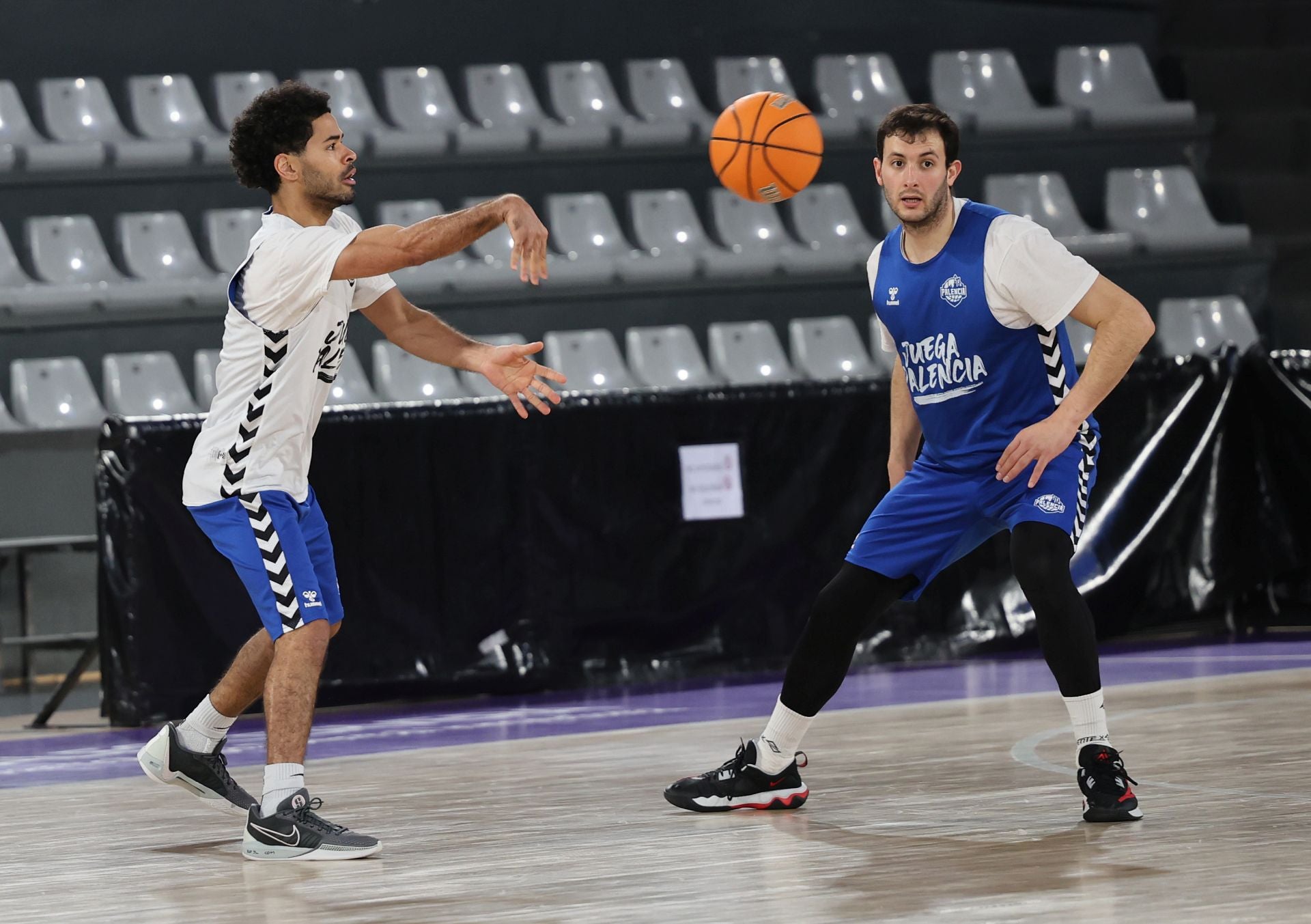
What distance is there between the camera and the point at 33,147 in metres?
11.8

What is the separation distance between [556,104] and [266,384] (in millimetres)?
9120

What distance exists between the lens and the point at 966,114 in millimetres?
13406

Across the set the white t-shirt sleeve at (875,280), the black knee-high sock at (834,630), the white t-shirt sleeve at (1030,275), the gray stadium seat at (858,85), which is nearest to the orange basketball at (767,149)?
the white t-shirt sleeve at (875,280)

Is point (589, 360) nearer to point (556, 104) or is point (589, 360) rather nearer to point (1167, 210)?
point (556, 104)

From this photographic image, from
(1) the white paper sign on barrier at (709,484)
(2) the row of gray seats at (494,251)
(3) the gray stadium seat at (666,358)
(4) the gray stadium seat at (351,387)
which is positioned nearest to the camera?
(1) the white paper sign on barrier at (709,484)

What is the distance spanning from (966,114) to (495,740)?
26.5 ft

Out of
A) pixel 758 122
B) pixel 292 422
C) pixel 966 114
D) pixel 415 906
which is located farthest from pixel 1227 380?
pixel 415 906

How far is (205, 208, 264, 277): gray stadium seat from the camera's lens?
12008 millimetres

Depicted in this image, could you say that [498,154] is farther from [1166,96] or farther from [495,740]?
[495,740]

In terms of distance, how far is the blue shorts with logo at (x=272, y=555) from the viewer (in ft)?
14.6

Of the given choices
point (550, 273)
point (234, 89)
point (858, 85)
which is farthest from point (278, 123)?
point (858, 85)

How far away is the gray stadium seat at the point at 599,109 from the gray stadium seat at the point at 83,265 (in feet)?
10.9

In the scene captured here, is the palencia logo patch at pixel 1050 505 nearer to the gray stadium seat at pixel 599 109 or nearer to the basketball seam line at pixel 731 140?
the basketball seam line at pixel 731 140

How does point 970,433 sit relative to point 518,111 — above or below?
below
